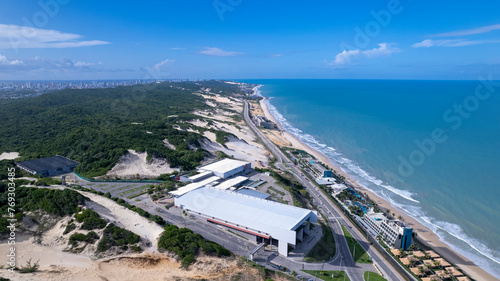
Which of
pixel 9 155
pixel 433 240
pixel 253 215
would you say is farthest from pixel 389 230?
pixel 9 155

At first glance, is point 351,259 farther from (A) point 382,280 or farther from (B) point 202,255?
(B) point 202,255

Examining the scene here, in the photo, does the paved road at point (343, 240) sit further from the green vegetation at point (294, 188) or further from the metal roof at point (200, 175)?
the metal roof at point (200, 175)

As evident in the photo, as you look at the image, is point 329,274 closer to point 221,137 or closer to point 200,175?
point 200,175

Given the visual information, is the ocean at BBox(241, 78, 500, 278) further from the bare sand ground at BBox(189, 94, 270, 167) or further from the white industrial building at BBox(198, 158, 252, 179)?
the white industrial building at BBox(198, 158, 252, 179)

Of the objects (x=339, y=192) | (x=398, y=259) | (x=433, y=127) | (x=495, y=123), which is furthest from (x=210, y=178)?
(x=495, y=123)

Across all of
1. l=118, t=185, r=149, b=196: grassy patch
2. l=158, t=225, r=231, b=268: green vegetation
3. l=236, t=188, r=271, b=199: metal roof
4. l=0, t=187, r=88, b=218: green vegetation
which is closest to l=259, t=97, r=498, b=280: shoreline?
l=236, t=188, r=271, b=199: metal roof

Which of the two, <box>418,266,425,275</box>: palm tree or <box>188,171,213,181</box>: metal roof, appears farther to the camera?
<box>188,171,213,181</box>: metal roof
